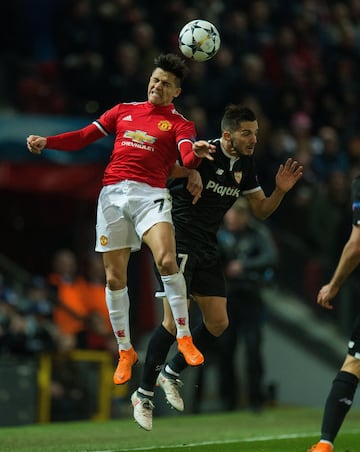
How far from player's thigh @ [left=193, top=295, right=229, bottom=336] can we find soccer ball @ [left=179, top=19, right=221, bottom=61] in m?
2.01

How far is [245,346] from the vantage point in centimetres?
1458

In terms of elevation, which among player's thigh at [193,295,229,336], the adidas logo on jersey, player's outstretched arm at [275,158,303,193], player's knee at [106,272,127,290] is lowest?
player's thigh at [193,295,229,336]

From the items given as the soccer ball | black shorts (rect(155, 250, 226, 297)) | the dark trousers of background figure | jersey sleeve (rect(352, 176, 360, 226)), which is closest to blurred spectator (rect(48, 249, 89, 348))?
the dark trousers of background figure

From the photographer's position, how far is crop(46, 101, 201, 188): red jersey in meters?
9.80

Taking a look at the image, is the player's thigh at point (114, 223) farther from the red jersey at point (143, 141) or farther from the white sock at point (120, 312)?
the white sock at point (120, 312)

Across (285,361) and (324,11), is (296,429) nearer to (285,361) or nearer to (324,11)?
(285,361)

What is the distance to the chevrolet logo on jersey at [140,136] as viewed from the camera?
9.80m

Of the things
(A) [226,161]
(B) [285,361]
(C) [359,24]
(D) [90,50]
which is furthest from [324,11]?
(A) [226,161]

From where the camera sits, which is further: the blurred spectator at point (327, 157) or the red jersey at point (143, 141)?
the blurred spectator at point (327, 157)

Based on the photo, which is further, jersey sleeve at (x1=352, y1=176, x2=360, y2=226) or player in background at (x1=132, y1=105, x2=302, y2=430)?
player in background at (x1=132, y1=105, x2=302, y2=430)

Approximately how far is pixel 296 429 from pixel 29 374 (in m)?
3.11

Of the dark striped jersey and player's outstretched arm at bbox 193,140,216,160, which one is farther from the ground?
player's outstretched arm at bbox 193,140,216,160

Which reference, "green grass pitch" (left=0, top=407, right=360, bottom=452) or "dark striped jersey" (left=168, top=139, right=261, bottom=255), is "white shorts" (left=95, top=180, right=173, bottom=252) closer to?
"dark striped jersey" (left=168, top=139, right=261, bottom=255)

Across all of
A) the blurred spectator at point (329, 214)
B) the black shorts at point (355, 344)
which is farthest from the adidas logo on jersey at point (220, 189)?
the blurred spectator at point (329, 214)
